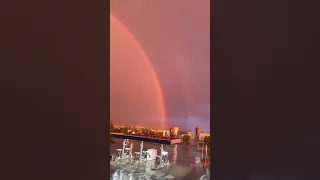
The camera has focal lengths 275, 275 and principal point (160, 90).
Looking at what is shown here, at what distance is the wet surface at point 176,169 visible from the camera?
Result: 2351 millimetres

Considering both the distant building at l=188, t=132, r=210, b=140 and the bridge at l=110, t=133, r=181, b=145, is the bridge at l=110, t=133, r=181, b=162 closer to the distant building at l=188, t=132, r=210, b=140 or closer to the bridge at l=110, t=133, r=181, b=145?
the bridge at l=110, t=133, r=181, b=145

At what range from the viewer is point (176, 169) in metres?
2.44

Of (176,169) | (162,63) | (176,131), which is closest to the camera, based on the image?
A: (176,169)

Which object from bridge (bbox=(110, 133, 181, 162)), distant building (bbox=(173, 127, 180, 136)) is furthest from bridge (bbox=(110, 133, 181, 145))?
distant building (bbox=(173, 127, 180, 136))

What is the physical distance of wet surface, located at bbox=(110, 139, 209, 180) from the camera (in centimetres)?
235

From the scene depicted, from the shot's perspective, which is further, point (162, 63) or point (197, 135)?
Result: point (162, 63)

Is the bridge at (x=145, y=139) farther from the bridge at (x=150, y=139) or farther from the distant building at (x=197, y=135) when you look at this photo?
the distant building at (x=197, y=135)

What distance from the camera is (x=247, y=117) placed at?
1.20 m

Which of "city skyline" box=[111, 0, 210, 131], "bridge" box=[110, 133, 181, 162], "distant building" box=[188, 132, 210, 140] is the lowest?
"bridge" box=[110, 133, 181, 162]

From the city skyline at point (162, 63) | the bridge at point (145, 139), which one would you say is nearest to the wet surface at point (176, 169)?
the bridge at point (145, 139)

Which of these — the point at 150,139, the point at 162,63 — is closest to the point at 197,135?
the point at 150,139

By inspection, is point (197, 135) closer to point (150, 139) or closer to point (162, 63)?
point (150, 139)

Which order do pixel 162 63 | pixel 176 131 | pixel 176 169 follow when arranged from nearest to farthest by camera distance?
1. pixel 176 169
2. pixel 176 131
3. pixel 162 63

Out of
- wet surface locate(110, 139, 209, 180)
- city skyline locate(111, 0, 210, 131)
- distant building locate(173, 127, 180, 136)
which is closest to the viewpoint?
wet surface locate(110, 139, 209, 180)
